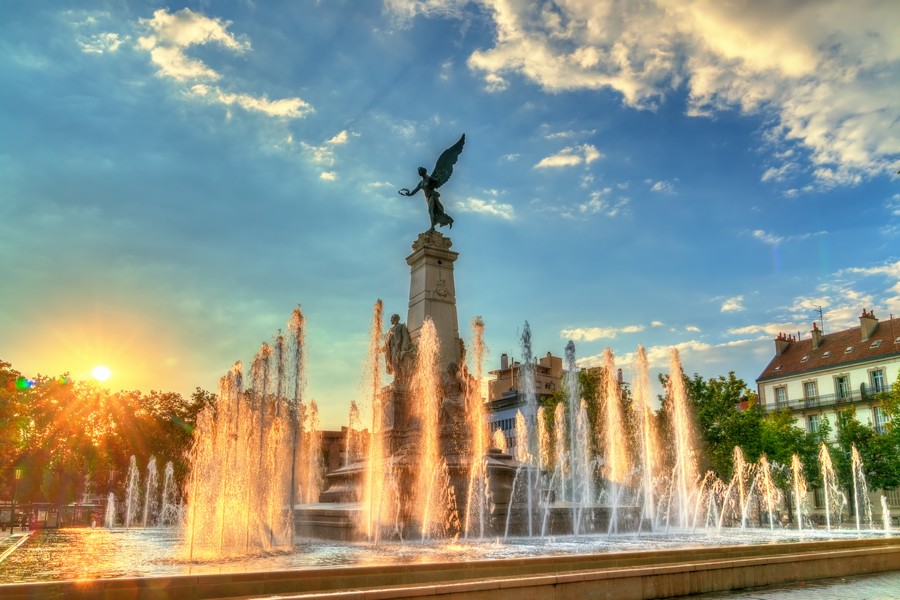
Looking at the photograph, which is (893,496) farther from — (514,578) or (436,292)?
(514,578)

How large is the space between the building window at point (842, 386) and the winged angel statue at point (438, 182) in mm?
40119

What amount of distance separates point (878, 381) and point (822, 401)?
4389 millimetres

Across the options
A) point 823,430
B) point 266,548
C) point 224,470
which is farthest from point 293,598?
point 823,430

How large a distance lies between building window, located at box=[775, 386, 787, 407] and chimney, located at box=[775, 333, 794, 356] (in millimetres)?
3960

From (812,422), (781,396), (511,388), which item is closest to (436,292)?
(812,422)

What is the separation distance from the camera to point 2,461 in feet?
121

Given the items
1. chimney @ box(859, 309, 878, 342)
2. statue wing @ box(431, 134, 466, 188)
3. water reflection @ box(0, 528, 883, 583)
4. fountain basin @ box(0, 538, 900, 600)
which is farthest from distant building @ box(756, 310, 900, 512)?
fountain basin @ box(0, 538, 900, 600)

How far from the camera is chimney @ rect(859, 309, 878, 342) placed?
5416 centimetres

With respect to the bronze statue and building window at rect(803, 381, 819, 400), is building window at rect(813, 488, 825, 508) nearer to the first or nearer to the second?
building window at rect(803, 381, 819, 400)

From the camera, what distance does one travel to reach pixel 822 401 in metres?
54.2

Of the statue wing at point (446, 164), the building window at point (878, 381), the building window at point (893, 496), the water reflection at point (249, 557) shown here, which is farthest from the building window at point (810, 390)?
the water reflection at point (249, 557)

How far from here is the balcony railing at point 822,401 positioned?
2035 inches

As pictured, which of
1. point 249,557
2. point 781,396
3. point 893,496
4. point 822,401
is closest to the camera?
point 249,557

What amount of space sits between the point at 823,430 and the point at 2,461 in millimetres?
46251
